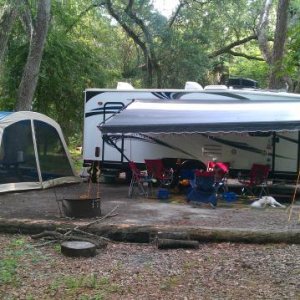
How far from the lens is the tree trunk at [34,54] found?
1376cm

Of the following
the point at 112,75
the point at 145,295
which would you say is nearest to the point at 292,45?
the point at 145,295

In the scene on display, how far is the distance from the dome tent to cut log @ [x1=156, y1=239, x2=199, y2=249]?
16.8 feet

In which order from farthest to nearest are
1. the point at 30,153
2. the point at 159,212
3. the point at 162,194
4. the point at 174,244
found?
1. the point at 30,153
2. the point at 162,194
3. the point at 159,212
4. the point at 174,244

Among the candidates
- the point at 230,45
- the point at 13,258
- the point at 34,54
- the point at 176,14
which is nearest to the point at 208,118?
the point at 13,258

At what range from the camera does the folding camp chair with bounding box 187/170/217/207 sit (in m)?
9.98

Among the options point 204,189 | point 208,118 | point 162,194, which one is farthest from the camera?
point 162,194

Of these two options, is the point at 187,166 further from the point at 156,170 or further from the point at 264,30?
the point at 264,30

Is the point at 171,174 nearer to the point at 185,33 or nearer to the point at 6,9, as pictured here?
the point at 6,9

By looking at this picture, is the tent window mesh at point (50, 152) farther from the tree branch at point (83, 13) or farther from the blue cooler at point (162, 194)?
the tree branch at point (83, 13)

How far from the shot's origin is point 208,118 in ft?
32.4

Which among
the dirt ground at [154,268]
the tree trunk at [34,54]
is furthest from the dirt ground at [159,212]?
the tree trunk at [34,54]

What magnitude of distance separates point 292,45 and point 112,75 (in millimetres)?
14346

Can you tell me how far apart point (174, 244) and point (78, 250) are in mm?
1203

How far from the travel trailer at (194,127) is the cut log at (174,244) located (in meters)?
3.25
